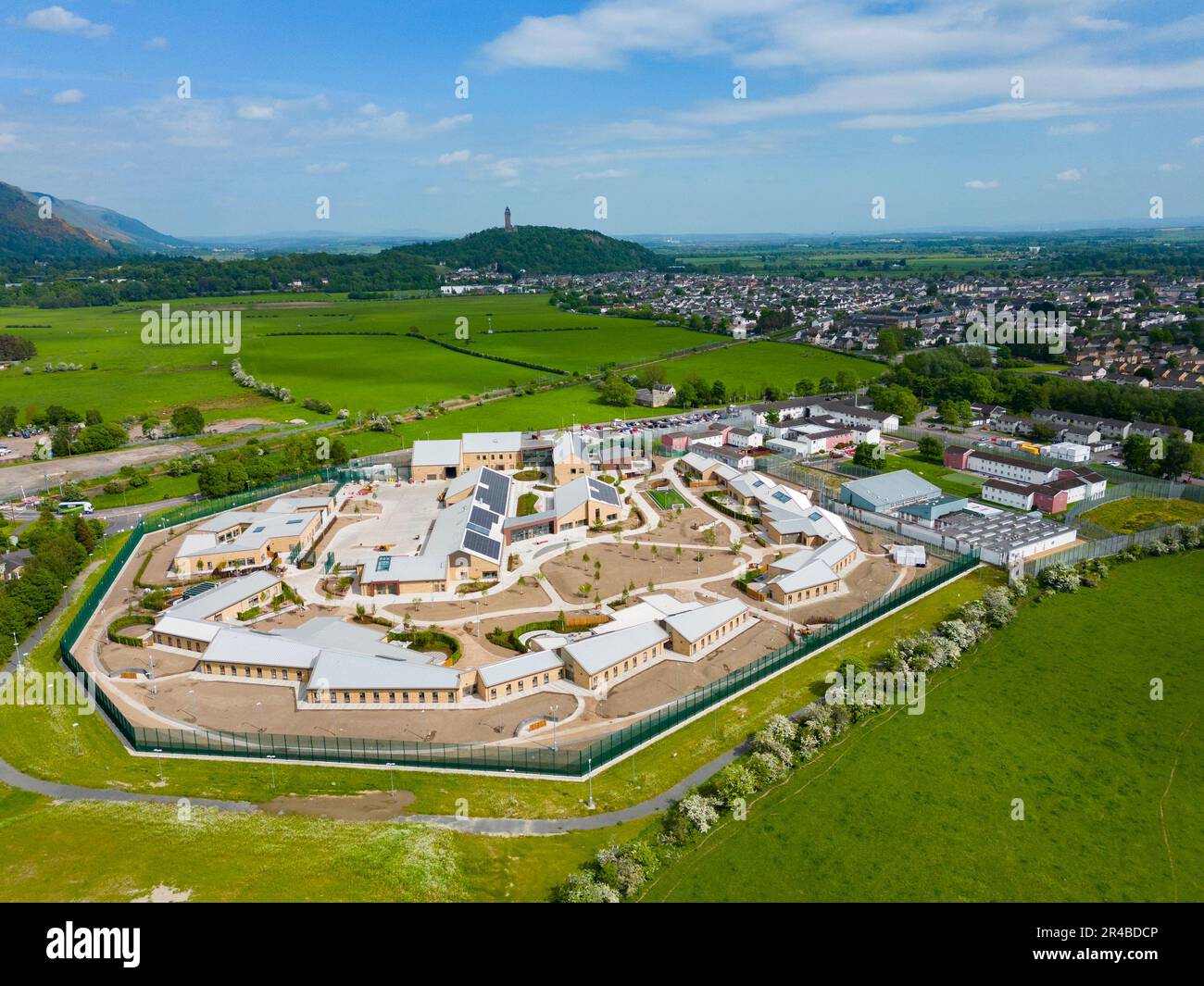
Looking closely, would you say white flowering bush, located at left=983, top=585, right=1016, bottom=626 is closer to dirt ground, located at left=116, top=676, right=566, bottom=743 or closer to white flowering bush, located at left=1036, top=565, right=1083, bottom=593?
white flowering bush, located at left=1036, top=565, right=1083, bottom=593

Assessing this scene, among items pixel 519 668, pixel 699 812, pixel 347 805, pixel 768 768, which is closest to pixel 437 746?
pixel 347 805

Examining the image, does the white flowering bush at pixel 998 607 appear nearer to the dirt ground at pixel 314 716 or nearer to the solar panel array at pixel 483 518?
the dirt ground at pixel 314 716

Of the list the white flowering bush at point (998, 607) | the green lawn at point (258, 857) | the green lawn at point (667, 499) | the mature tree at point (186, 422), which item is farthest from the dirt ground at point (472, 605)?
the mature tree at point (186, 422)

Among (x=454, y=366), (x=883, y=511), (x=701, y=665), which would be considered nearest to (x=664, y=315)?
(x=454, y=366)

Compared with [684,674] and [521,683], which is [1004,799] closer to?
[684,674]

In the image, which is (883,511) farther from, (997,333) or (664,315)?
(664,315)

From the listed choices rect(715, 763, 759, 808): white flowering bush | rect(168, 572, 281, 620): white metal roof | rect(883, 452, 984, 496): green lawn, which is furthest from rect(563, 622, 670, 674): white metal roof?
rect(883, 452, 984, 496): green lawn

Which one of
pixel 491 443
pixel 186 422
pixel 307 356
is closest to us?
pixel 491 443
